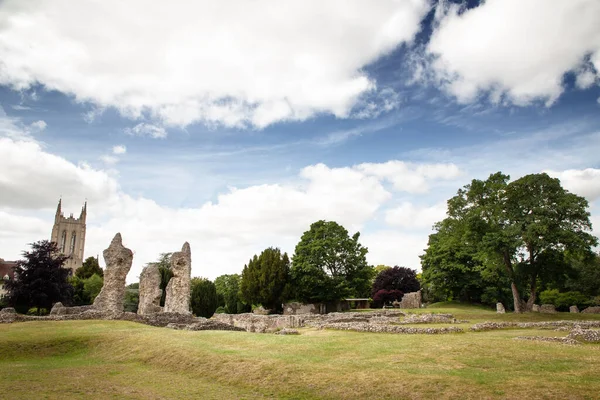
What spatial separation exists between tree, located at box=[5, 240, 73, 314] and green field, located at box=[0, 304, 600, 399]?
26.2 metres

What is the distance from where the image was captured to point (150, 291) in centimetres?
3231

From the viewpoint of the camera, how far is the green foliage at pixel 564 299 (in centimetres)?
4744

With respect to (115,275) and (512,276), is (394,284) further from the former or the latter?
(115,275)

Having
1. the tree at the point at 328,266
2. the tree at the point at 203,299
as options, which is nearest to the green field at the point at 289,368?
the tree at the point at 328,266

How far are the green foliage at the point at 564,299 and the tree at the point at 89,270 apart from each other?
6996 cm

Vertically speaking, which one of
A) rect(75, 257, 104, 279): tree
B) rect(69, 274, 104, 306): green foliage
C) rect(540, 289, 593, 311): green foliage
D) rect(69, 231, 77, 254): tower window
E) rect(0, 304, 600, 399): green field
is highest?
rect(69, 231, 77, 254): tower window

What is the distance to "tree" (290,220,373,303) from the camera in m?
48.2

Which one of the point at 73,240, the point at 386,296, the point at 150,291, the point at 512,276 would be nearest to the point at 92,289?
the point at 150,291

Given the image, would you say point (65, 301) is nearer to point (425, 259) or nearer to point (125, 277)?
point (125, 277)

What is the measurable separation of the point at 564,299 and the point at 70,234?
129m

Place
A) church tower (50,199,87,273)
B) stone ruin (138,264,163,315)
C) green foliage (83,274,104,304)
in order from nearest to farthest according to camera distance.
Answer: stone ruin (138,264,163,315) < green foliage (83,274,104,304) < church tower (50,199,87,273)

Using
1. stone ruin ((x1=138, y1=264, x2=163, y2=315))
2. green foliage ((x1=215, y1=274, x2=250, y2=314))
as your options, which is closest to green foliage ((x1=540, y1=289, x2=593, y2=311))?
green foliage ((x1=215, y1=274, x2=250, y2=314))

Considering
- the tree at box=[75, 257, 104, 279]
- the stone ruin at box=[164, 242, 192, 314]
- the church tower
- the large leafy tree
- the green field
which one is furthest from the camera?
the church tower

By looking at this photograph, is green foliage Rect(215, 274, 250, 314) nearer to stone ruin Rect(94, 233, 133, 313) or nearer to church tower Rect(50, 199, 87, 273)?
stone ruin Rect(94, 233, 133, 313)
